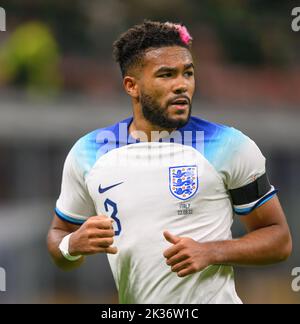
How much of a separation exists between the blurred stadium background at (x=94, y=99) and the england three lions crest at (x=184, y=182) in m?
6.47

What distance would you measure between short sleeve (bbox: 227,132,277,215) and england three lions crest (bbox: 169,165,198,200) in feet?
0.68

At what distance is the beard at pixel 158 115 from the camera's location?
19.2ft

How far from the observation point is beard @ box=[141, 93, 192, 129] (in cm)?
584

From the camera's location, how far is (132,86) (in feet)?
19.9

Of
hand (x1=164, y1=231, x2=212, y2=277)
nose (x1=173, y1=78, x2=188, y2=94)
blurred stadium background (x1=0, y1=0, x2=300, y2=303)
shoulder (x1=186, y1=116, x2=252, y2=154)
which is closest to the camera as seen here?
→ hand (x1=164, y1=231, x2=212, y2=277)

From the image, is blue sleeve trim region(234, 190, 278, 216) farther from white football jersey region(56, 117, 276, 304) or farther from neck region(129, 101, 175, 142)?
neck region(129, 101, 175, 142)

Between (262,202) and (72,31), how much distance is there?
10077 mm

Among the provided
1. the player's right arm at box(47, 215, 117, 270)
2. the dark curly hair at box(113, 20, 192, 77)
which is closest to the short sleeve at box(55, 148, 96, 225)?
the player's right arm at box(47, 215, 117, 270)

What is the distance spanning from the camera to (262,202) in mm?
5848

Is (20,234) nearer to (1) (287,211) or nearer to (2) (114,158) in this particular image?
(1) (287,211)

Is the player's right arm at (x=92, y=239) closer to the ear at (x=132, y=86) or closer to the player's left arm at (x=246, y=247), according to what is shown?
the player's left arm at (x=246, y=247)

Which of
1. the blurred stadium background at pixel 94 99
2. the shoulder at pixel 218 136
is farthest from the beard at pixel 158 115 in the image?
the blurred stadium background at pixel 94 99

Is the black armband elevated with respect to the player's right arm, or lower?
elevated

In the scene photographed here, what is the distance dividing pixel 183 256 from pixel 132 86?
3.90 ft
